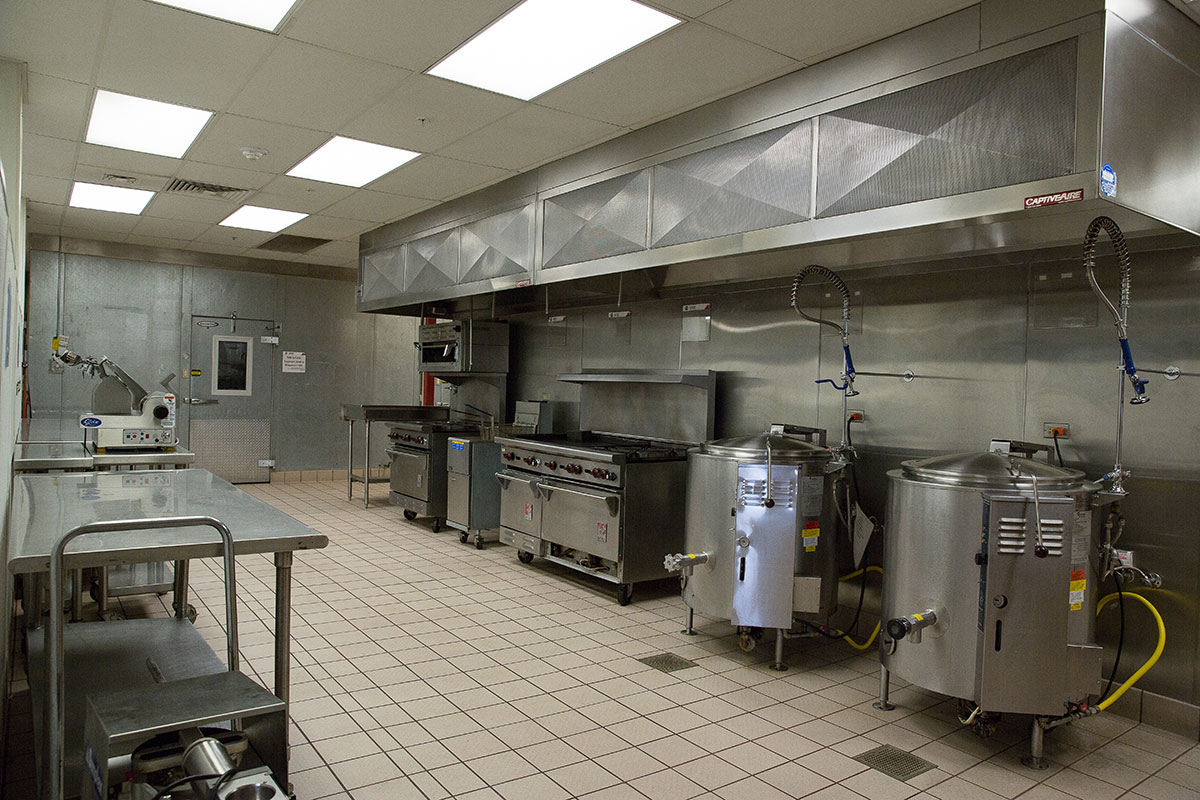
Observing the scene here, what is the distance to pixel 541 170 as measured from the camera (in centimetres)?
530

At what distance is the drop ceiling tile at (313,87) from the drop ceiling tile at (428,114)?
9 cm

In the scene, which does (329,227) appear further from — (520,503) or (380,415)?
(520,503)

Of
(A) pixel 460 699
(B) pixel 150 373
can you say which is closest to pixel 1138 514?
(A) pixel 460 699

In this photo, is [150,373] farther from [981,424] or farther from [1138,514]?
[1138,514]

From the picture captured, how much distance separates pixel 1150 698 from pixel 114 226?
889 centimetres

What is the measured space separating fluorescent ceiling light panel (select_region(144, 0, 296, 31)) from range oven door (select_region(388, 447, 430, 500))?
3.95 meters

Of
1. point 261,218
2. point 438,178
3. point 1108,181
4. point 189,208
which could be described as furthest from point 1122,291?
point 189,208

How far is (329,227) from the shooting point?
7.45 meters

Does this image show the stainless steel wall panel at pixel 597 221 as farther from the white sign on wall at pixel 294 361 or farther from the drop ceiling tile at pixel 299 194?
the white sign on wall at pixel 294 361

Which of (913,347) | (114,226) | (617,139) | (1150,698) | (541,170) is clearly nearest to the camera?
(1150,698)

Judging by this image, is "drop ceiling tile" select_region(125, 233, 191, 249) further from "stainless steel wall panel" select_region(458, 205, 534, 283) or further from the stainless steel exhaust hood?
the stainless steel exhaust hood

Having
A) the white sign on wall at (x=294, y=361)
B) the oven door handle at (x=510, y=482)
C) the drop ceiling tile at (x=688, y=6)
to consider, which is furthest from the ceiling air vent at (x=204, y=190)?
the drop ceiling tile at (x=688, y=6)

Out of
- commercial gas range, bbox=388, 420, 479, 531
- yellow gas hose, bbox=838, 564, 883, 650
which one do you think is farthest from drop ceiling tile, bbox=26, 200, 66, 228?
yellow gas hose, bbox=838, 564, 883, 650

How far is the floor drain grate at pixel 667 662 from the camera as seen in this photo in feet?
12.1
